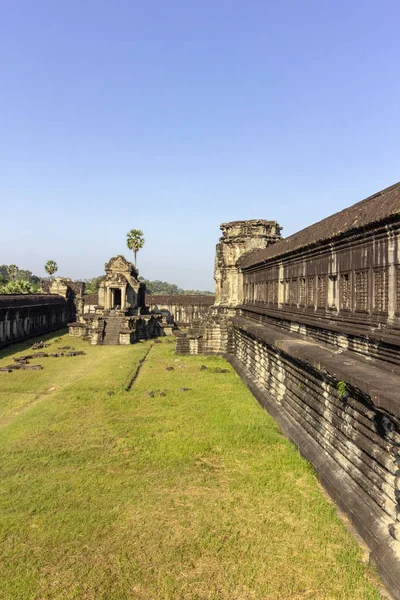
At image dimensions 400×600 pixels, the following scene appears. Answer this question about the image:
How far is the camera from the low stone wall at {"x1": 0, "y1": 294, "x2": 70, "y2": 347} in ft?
105

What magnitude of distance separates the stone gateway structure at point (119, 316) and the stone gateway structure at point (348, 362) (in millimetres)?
22434

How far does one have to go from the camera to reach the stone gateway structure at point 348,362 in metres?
6.16

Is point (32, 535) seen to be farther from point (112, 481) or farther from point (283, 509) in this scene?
point (283, 509)

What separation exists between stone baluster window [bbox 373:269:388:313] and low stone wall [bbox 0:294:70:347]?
97.4ft

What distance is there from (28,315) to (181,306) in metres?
20.6

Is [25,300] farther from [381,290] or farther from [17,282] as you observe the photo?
[381,290]

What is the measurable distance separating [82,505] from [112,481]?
101cm

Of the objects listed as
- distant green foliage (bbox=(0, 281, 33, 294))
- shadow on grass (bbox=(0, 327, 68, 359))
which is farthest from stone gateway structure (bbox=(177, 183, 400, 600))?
distant green foliage (bbox=(0, 281, 33, 294))

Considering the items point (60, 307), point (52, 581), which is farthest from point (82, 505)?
point (60, 307)

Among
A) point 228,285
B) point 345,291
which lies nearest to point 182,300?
point 228,285

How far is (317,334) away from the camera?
37.3ft

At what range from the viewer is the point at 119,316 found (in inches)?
1494

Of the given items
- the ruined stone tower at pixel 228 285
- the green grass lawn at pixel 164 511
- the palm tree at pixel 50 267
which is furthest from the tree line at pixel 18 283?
the green grass lawn at pixel 164 511

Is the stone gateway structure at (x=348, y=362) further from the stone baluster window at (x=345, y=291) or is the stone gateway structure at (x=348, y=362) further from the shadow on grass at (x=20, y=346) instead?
the shadow on grass at (x=20, y=346)
